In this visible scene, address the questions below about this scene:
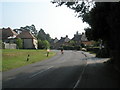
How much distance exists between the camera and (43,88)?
40.7 ft

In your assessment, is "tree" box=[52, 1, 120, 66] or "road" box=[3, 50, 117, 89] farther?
"tree" box=[52, 1, 120, 66]

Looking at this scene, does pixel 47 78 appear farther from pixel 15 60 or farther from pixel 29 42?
pixel 29 42

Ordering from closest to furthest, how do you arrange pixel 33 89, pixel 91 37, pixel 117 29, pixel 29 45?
pixel 33 89 → pixel 117 29 → pixel 91 37 → pixel 29 45

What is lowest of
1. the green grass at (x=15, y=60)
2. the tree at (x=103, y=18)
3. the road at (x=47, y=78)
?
the road at (x=47, y=78)

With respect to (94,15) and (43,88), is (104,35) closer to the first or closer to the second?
(94,15)

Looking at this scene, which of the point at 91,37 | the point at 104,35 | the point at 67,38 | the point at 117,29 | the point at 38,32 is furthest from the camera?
the point at 38,32

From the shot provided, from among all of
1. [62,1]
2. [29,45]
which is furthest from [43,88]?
[29,45]

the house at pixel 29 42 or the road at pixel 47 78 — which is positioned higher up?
the house at pixel 29 42

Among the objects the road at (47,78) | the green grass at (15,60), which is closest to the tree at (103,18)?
the road at (47,78)

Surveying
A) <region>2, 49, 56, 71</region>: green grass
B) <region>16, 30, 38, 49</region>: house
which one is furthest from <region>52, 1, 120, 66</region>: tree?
<region>16, 30, 38, 49</region>: house

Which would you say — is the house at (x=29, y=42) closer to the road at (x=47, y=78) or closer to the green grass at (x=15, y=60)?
the green grass at (x=15, y=60)

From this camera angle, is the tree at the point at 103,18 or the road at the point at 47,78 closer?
the road at the point at 47,78

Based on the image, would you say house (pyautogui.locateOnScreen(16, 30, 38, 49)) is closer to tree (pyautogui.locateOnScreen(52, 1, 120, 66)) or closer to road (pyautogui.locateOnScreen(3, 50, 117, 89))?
tree (pyautogui.locateOnScreen(52, 1, 120, 66))

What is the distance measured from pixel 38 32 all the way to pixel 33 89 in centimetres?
18318
